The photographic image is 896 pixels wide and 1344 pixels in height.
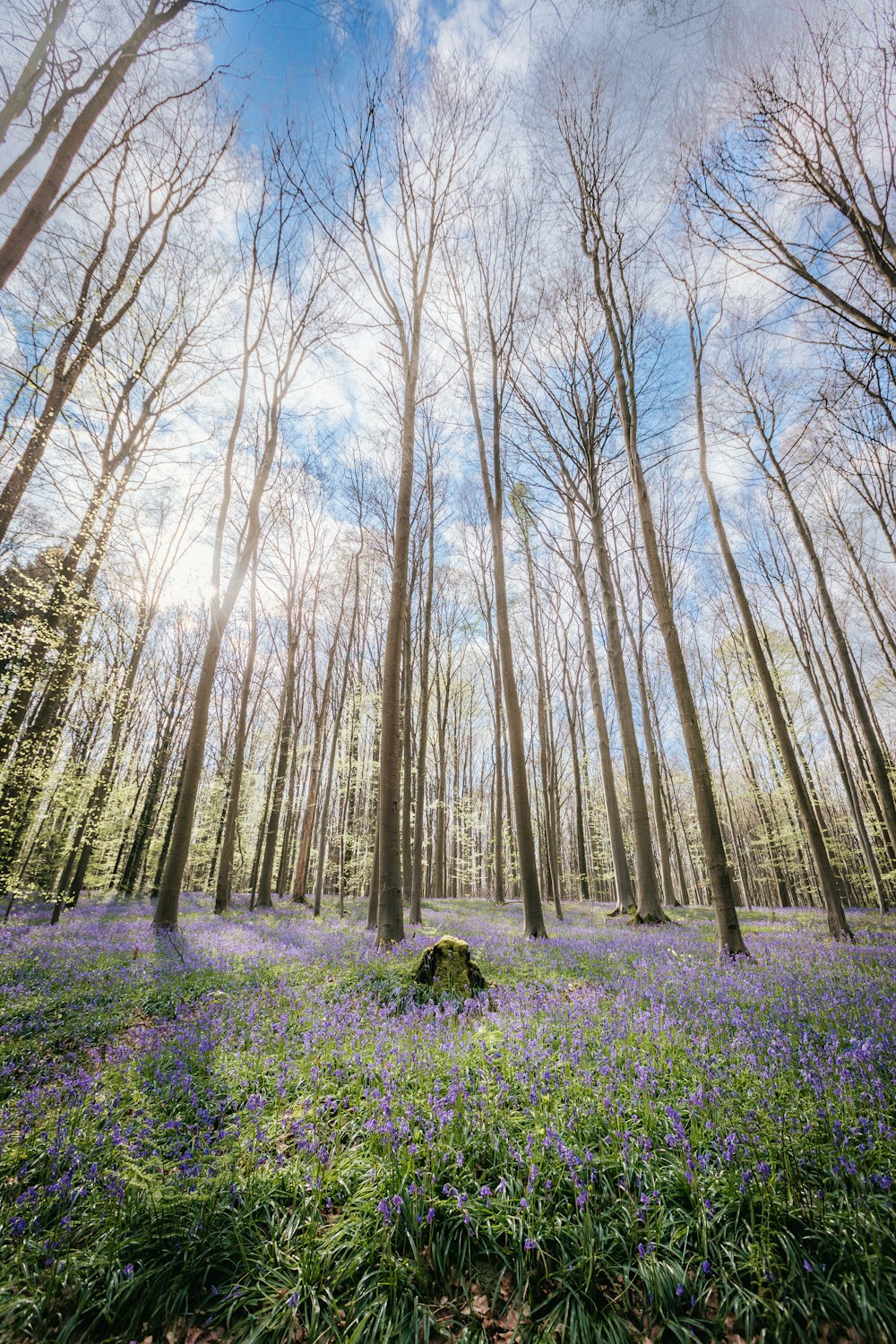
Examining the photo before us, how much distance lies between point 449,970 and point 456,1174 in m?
3.52

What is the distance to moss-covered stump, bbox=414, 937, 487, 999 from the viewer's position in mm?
5855

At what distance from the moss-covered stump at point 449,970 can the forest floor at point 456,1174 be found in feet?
2.92

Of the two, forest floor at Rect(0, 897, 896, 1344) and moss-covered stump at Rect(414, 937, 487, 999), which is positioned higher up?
moss-covered stump at Rect(414, 937, 487, 999)

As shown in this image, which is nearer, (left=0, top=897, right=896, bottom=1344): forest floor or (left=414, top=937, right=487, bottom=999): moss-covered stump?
(left=0, top=897, right=896, bottom=1344): forest floor

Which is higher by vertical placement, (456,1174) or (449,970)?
(449,970)

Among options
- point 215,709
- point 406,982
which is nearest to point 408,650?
point 406,982

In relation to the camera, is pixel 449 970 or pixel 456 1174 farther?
pixel 449 970

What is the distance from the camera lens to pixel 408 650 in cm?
1272

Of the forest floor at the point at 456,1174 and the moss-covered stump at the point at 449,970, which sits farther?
the moss-covered stump at the point at 449,970

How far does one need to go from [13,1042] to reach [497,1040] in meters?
4.55

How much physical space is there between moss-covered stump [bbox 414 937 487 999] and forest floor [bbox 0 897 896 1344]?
89cm

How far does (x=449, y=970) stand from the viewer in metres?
6.04

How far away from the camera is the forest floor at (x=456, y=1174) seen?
2061 millimetres

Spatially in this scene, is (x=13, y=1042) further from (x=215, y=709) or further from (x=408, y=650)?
(x=215, y=709)
